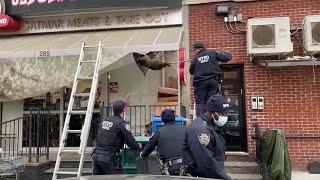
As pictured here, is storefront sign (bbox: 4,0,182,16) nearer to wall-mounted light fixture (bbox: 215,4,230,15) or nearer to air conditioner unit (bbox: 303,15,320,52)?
wall-mounted light fixture (bbox: 215,4,230,15)

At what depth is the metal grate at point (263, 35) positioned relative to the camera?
9109mm

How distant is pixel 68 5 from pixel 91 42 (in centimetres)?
156

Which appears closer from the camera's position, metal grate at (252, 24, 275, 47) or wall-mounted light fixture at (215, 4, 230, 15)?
metal grate at (252, 24, 275, 47)

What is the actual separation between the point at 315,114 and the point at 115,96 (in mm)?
4790

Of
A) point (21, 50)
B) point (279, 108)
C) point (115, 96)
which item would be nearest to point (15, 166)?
point (21, 50)

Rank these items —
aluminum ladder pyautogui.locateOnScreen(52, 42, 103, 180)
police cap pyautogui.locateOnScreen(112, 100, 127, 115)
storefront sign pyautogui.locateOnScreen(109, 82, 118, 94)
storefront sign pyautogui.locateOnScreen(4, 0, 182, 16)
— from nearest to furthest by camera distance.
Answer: police cap pyautogui.locateOnScreen(112, 100, 127, 115) < aluminum ladder pyautogui.locateOnScreen(52, 42, 103, 180) < storefront sign pyautogui.locateOnScreen(4, 0, 182, 16) < storefront sign pyautogui.locateOnScreen(109, 82, 118, 94)

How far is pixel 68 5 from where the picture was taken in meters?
10.8

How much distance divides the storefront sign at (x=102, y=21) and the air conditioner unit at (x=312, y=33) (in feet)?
9.61

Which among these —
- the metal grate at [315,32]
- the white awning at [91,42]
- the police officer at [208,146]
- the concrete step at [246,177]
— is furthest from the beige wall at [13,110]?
the police officer at [208,146]

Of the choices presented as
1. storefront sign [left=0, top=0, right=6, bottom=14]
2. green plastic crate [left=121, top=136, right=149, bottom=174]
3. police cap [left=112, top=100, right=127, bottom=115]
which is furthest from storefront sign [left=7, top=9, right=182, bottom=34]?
green plastic crate [left=121, top=136, right=149, bottom=174]

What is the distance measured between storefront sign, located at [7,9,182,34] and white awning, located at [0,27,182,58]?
156 millimetres

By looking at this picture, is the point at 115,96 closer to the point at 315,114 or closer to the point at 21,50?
the point at 21,50

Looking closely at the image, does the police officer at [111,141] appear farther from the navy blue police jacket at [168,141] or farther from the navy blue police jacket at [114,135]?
the navy blue police jacket at [168,141]

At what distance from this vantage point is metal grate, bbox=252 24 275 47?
9109 millimetres
